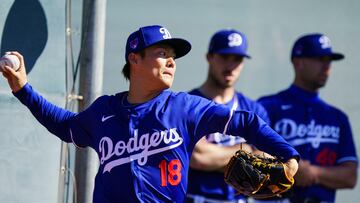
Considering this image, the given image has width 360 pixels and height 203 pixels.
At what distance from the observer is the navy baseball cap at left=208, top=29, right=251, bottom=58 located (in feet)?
20.2

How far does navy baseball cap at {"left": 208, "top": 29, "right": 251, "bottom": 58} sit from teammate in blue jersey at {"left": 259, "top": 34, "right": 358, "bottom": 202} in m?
0.45

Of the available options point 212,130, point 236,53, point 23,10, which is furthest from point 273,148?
point 236,53

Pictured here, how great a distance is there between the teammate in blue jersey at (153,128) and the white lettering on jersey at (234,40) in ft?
5.53

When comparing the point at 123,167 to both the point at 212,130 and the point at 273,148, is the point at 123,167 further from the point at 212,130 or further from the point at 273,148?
the point at 273,148

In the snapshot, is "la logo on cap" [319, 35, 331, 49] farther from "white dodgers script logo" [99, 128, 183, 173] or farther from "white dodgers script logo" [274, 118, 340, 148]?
"white dodgers script logo" [99, 128, 183, 173]

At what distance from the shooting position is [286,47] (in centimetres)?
724

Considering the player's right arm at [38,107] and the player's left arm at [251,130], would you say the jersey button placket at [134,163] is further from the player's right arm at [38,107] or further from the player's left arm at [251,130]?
the player's right arm at [38,107]

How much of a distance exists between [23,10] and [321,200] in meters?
2.50

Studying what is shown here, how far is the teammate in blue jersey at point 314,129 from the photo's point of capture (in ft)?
20.4

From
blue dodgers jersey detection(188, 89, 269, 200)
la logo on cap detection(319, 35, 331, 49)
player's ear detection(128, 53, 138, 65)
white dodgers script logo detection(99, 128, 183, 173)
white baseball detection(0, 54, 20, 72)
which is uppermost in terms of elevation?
la logo on cap detection(319, 35, 331, 49)

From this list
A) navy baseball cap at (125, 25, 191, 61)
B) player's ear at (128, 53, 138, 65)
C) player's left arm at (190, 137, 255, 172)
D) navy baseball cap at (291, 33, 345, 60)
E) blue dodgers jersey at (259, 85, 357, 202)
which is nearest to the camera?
navy baseball cap at (125, 25, 191, 61)

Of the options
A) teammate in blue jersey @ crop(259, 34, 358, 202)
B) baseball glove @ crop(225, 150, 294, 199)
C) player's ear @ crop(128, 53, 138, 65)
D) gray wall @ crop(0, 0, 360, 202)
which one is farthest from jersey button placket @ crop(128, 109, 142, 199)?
teammate in blue jersey @ crop(259, 34, 358, 202)

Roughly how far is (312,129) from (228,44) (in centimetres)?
85

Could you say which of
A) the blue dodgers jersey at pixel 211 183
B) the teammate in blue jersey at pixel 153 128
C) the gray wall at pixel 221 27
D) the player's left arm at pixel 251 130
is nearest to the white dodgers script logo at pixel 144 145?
the teammate in blue jersey at pixel 153 128
